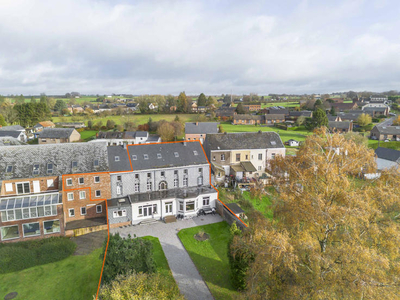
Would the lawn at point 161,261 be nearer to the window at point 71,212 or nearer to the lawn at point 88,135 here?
the window at point 71,212

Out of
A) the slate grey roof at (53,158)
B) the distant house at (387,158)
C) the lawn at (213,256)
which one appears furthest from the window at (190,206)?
the distant house at (387,158)

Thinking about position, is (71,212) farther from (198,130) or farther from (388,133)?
(388,133)

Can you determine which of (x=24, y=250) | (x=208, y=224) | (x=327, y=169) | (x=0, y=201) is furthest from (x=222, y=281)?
(x=0, y=201)

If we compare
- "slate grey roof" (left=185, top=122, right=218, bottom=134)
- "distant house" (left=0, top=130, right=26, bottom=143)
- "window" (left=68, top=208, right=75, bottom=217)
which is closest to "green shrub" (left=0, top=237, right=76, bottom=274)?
"window" (left=68, top=208, right=75, bottom=217)

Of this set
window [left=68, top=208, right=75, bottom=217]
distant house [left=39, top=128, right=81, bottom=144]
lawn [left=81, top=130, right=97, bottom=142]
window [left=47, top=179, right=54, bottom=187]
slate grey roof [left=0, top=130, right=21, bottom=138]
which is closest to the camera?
window [left=47, top=179, right=54, bottom=187]

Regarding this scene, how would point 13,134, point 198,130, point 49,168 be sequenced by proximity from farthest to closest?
point 198,130 → point 13,134 → point 49,168

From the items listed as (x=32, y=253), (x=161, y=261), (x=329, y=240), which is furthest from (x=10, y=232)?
(x=329, y=240)

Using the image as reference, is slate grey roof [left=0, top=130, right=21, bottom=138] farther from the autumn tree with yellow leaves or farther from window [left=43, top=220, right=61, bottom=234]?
the autumn tree with yellow leaves
